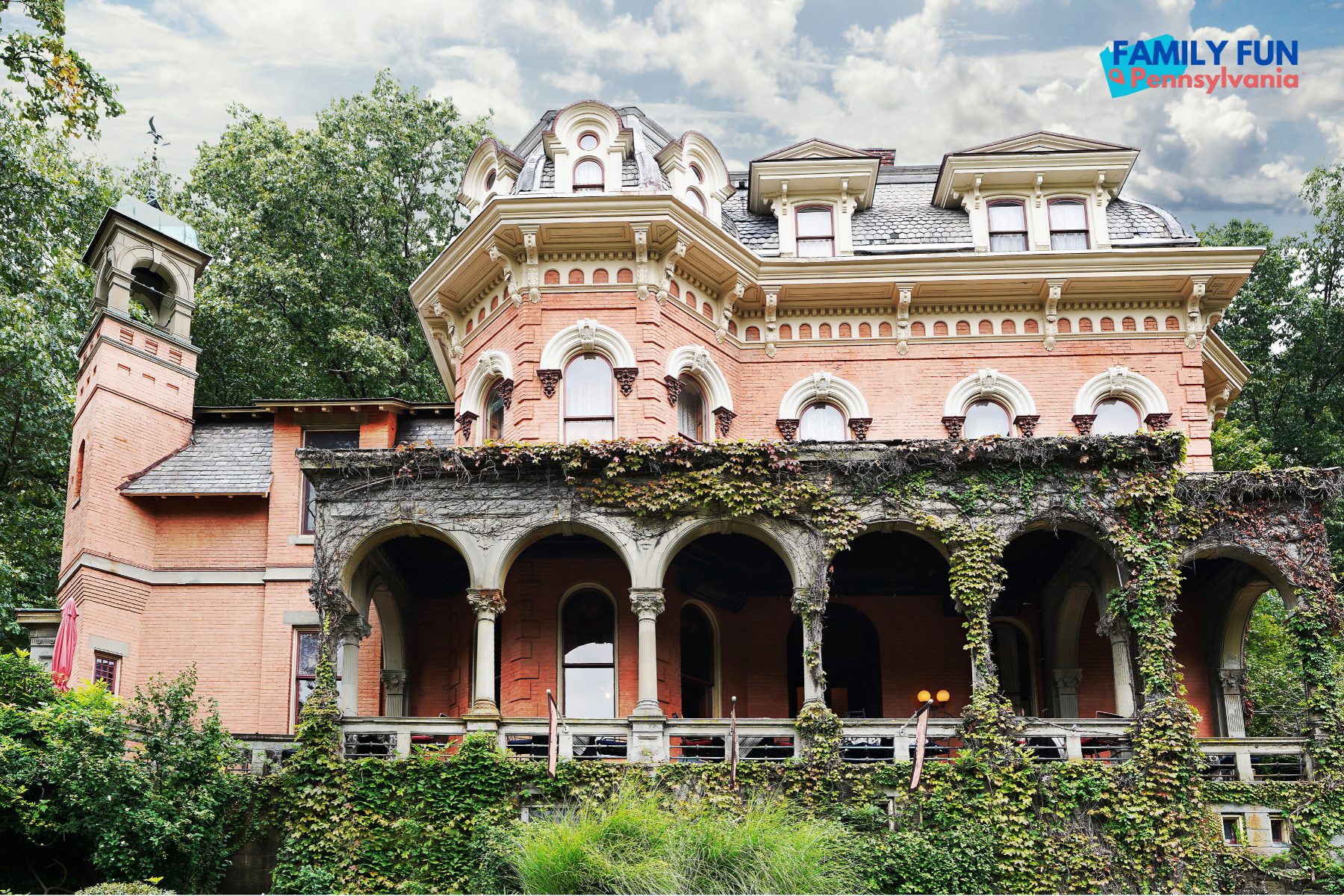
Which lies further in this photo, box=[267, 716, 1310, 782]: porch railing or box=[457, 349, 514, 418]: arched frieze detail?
box=[457, 349, 514, 418]: arched frieze detail

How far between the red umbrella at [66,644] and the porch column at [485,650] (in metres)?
7.56

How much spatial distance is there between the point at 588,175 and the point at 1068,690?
40.0ft

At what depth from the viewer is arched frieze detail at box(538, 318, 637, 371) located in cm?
2369

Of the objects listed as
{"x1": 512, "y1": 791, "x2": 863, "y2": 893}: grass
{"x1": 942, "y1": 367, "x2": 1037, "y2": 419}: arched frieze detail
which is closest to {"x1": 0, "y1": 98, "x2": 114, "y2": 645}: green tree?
{"x1": 512, "y1": 791, "x2": 863, "y2": 893}: grass

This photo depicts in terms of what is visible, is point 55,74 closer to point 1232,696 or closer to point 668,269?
point 668,269

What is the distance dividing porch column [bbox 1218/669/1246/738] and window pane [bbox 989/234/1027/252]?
8.51 m

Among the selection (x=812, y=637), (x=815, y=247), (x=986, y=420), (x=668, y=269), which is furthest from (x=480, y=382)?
(x=986, y=420)

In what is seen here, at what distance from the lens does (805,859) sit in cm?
1631

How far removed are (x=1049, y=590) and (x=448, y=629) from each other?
1029cm

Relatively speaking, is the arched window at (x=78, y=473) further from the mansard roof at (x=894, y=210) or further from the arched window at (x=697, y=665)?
the arched window at (x=697, y=665)

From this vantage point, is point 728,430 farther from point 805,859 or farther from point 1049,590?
point 805,859

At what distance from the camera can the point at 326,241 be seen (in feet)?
126

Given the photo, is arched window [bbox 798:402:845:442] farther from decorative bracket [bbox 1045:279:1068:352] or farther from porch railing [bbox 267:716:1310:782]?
porch railing [bbox 267:716:1310:782]

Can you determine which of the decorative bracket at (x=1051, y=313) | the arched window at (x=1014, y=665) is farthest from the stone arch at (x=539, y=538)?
the decorative bracket at (x=1051, y=313)
